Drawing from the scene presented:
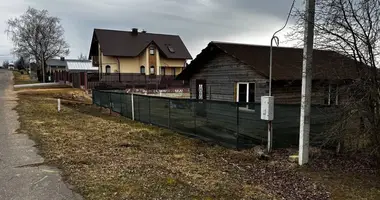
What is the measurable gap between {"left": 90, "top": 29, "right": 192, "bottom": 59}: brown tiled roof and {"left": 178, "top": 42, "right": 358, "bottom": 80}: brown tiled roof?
24692 mm

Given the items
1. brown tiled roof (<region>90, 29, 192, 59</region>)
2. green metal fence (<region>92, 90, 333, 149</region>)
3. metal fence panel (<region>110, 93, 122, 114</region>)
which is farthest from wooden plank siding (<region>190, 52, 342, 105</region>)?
brown tiled roof (<region>90, 29, 192, 59</region>)

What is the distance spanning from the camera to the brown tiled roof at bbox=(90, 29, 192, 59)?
128 feet

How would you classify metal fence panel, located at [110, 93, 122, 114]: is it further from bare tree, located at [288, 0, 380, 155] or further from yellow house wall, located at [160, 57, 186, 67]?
yellow house wall, located at [160, 57, 186, 67]

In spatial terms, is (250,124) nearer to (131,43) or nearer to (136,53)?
(136,53)

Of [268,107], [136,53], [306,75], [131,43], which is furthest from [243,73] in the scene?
[131,43]

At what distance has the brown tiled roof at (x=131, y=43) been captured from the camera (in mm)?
39094

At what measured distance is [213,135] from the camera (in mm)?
8508

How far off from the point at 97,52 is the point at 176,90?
14.3m

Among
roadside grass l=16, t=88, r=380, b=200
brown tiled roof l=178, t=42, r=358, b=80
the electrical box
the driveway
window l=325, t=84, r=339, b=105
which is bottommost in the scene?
roadside grass l=16, t=88, r=380, b=200

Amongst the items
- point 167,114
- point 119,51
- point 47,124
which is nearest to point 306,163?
point 167,114

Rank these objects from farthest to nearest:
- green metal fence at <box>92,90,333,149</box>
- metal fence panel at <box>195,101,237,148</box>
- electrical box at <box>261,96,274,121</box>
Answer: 1. metal fence panel at <box>195,101,237,148</box>
2. green metal fence at <box>92,90,333,149</box>
3. electrical box at <box>261,96,274,121</box>

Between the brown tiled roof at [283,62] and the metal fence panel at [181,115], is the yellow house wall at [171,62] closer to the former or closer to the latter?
the brown tiled roof at [283,62]

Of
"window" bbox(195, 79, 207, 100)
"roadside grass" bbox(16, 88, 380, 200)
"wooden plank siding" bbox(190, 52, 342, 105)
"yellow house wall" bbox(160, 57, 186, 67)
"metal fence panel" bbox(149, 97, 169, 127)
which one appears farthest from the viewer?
"yellow house wall" bbox(160, 57, 186, 67)

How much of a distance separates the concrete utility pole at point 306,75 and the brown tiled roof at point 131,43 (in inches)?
1371
